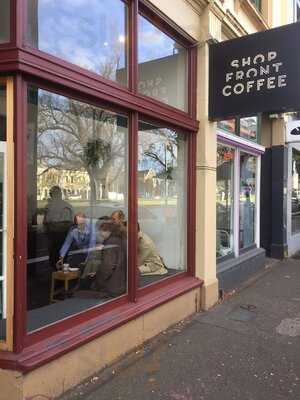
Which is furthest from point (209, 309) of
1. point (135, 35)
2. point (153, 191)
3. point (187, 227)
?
point (135, 35)

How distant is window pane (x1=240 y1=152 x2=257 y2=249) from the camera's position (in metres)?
8.89

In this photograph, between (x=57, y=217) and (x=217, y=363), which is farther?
(x=57, y=217)

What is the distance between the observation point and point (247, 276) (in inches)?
338

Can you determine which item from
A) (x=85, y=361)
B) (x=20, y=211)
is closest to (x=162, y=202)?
(x=85, y=361)

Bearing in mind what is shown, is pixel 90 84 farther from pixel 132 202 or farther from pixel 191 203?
pixel 191 203

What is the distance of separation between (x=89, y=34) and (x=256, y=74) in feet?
7.39

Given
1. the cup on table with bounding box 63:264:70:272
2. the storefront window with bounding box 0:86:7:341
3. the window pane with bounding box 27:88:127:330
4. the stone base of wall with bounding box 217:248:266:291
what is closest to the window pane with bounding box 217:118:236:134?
the stone base of wall with bounding box 217:248:266:291

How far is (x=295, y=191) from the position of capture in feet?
40.5

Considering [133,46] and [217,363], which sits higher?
[133,46]

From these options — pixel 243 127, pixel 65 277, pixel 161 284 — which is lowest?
pixel 161 284

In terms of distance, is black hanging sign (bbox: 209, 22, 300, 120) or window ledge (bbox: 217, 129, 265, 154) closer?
black hanging sign (bbox: 209, 22, 300, 120)

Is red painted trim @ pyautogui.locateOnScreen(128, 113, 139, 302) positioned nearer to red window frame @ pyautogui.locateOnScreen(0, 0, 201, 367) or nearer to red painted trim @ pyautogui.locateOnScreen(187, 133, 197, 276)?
red window frame @ pyautogui.locateOnScreen(0, 0, 201, 367)

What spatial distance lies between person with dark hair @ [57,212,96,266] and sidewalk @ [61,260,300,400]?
1.40 m

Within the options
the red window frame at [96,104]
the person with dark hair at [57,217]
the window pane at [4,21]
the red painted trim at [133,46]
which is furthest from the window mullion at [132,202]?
the window pane at [4,21]
